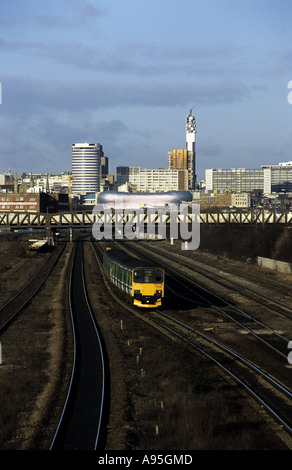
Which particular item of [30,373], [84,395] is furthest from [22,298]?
[84,395]

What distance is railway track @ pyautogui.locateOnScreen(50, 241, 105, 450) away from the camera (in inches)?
568

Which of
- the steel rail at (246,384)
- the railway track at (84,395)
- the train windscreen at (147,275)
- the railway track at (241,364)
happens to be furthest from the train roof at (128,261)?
the steel rail at (246,384)

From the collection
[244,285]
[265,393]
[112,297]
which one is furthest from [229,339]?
[244,285]

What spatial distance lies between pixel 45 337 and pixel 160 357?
286 inches

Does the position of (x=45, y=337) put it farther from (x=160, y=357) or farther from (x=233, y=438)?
(x=233, y=438)

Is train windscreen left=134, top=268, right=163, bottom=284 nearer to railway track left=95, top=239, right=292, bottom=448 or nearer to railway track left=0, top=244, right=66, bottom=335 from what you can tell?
railway track left=95, top=239, right=292, bottom=448

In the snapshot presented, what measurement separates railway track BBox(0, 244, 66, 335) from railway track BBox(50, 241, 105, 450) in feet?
12.7

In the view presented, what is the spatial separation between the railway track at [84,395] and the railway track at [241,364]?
4.14 meters

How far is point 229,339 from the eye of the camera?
87.2 ft

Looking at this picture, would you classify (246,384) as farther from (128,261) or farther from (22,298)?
(22,298)

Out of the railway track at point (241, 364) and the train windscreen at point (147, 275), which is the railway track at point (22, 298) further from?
the train windscreen at point (147, 275)

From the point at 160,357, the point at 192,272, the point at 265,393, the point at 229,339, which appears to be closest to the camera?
the point at 265,393

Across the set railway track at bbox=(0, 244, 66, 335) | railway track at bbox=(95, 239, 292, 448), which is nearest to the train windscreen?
railway track at bbox=(95, 239, 292, 448)

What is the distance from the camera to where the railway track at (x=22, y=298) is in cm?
3129
